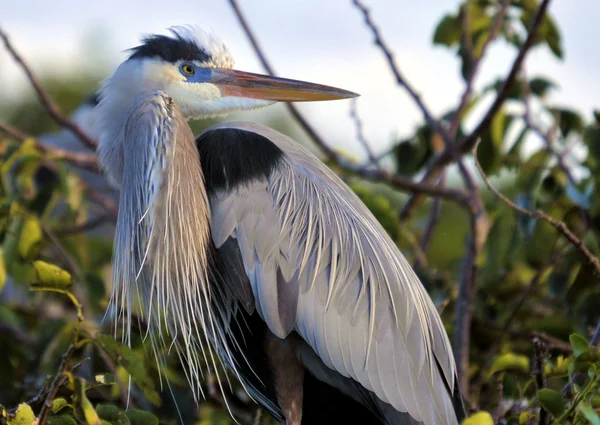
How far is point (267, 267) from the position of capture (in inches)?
94.7

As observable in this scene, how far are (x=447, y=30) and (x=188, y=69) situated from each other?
1.09 m

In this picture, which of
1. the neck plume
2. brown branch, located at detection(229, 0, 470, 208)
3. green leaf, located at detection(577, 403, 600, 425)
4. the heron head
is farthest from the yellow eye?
green leaf, located at detection(577, 403, 600, 425)

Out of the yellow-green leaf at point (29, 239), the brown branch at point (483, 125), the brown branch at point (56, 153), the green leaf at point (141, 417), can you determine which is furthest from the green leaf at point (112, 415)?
the brown branch at point (483, 125)

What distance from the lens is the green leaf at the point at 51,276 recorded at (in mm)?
2012

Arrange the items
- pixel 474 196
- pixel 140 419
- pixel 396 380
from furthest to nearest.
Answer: pixel 474 196 → pixel 396 380 → pixel 140 419

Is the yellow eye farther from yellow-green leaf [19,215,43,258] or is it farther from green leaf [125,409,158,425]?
green leaf [125,409,158,425]

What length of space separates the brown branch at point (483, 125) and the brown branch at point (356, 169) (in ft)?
0.53

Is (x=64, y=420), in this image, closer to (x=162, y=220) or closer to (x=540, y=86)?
(x=162, y=220)

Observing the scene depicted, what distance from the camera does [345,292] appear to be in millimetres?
2473

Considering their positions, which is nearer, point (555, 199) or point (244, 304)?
point (244, 304)

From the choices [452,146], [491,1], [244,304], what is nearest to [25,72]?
[244,304]

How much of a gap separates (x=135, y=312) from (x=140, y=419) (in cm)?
83

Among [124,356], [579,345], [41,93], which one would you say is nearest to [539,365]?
[579,345]

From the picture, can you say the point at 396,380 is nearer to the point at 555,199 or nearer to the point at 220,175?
the point at 220,175
